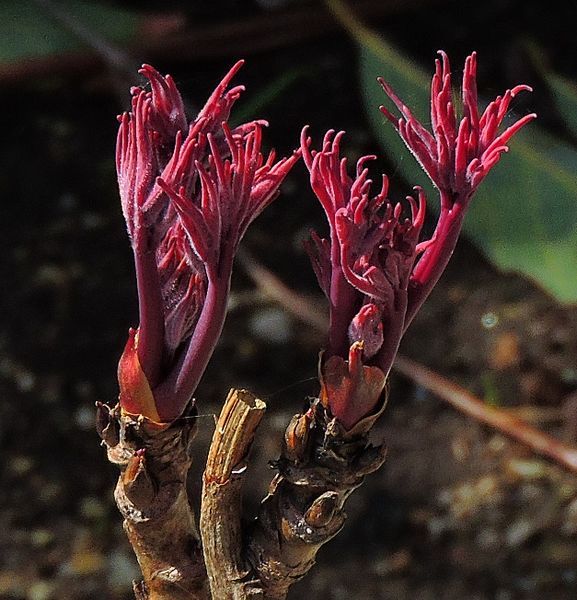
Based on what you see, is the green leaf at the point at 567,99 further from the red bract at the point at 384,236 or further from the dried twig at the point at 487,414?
the red bract at the point at 384,236

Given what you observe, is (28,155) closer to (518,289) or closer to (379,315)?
(518,289)

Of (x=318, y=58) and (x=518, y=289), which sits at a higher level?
(x=318, y=58)

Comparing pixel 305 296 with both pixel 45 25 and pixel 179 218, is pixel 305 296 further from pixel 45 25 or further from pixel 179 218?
pixel 179 218

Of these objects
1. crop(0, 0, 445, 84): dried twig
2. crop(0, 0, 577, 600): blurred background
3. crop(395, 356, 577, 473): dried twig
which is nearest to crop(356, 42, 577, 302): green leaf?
crop(0, 0, 577, 600): blurred background

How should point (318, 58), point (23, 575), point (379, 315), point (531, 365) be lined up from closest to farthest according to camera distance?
point (379, 315)
point (23, 575)
point (531, 365)
point (318, 58)

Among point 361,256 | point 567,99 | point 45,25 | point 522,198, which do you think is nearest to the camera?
point 361,256

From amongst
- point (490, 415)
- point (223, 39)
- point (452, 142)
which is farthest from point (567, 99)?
point (452, 142)

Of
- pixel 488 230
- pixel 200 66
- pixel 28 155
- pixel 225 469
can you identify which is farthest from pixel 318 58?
pixel 225 469
